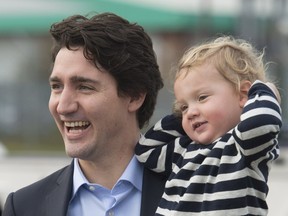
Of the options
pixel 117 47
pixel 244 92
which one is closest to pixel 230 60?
pixel 244 92

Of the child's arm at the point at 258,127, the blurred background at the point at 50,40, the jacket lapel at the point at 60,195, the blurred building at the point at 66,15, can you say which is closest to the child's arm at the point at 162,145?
the jacket lapel at the point at 60,195

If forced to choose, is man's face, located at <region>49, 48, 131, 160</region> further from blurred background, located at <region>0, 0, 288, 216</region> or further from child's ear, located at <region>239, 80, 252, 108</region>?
blurred background, located at <region>0, 0, 288, 216</region>

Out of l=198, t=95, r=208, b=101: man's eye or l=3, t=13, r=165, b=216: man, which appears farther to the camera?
l=3, t=13, r=165, b=216: man

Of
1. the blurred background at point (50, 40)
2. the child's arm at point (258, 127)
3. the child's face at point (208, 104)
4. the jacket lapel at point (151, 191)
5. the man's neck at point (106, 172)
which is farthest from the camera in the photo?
the blurred background at point (50, 40)

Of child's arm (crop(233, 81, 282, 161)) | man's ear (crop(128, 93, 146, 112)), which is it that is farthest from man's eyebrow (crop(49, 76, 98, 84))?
child's arm (crop(233, 81, 282, 161))

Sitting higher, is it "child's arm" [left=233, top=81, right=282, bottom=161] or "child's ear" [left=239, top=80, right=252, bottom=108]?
"child's ear" [left=239, top=80, right=252, bottom=108]

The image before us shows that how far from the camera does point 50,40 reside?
2044cm

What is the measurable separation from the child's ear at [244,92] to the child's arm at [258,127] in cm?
14

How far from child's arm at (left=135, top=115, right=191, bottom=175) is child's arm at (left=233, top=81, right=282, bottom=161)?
0.45 meters

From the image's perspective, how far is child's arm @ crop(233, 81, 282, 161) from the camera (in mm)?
2818

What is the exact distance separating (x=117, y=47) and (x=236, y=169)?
0.78 meters

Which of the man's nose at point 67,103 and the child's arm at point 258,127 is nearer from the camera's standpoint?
the child's arm at point 258,127

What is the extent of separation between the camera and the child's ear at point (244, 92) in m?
3.05

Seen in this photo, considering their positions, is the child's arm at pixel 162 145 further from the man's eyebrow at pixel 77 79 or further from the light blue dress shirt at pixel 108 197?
the man's eyebrow at pixel 77 79
